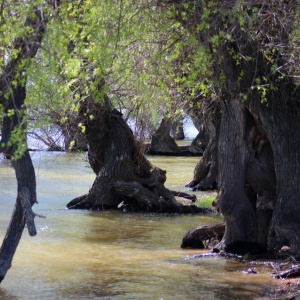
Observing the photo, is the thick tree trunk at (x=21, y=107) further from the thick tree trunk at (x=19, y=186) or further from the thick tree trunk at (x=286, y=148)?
the thick tree trunk at (x=286, y=148)

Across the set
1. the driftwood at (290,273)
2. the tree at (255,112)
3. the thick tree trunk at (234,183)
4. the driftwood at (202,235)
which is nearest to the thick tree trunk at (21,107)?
the tree at (255,112)

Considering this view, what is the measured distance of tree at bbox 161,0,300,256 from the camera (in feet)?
37.1

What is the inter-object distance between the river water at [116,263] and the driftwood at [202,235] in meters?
0.27

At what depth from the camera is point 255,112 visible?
13266 mm

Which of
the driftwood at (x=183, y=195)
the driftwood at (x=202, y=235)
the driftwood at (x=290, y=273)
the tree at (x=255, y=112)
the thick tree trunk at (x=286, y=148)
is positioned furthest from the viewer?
the driftwood at (x=183, y=195)

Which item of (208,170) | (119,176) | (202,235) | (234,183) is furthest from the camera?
(208,170)

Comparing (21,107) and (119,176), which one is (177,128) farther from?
(21,107)

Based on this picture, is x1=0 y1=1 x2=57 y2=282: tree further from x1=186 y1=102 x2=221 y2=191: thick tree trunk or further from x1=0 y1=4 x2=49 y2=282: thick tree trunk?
x1=186 y1=102 x2=221 y2=191: thick tree trunk

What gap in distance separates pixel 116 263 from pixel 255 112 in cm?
382

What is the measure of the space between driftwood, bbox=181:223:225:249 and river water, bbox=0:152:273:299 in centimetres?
27

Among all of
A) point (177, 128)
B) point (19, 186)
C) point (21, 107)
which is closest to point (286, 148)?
point (19, 186)

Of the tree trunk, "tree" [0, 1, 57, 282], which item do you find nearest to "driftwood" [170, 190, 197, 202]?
the tree trunk

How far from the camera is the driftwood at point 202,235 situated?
1543 centimetres

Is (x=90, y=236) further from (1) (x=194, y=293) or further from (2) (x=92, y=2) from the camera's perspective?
(2) (x=92, y=2)
